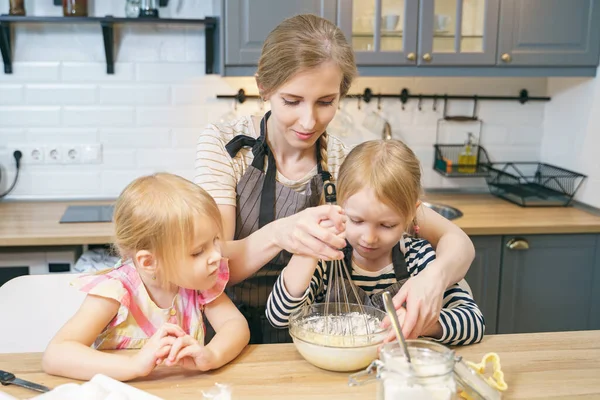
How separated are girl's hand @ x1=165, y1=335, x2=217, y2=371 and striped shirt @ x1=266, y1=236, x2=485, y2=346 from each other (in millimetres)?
210

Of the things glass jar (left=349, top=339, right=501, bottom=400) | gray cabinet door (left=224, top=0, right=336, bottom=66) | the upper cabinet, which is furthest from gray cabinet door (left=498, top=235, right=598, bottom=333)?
glass jar (left=349, top=339, right=501, bottom=400)

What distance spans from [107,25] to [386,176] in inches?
74.8

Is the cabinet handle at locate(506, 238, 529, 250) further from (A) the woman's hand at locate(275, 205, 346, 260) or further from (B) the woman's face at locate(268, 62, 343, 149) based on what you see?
(A) the woman's hand at locate(275, 205, 346, 260)

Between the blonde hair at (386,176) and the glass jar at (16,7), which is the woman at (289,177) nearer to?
the blonde hair at (386,176)

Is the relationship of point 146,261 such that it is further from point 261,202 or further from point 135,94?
point 135,94

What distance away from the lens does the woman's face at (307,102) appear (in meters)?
1.57

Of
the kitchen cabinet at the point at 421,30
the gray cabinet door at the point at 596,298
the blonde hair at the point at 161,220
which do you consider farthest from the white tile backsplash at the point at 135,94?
the gray cabinet door at the point at 596,298

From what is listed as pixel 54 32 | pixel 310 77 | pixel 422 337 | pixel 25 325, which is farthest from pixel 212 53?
pixel 422 337

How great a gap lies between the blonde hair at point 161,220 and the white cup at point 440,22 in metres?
1.96

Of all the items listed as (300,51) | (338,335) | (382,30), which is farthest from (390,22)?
(338,335)

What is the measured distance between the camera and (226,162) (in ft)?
5.66

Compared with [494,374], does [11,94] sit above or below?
above

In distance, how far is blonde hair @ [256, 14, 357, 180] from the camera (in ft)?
5.13

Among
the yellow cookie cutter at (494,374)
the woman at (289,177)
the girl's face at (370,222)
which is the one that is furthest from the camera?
the girl's face at (370,222)
